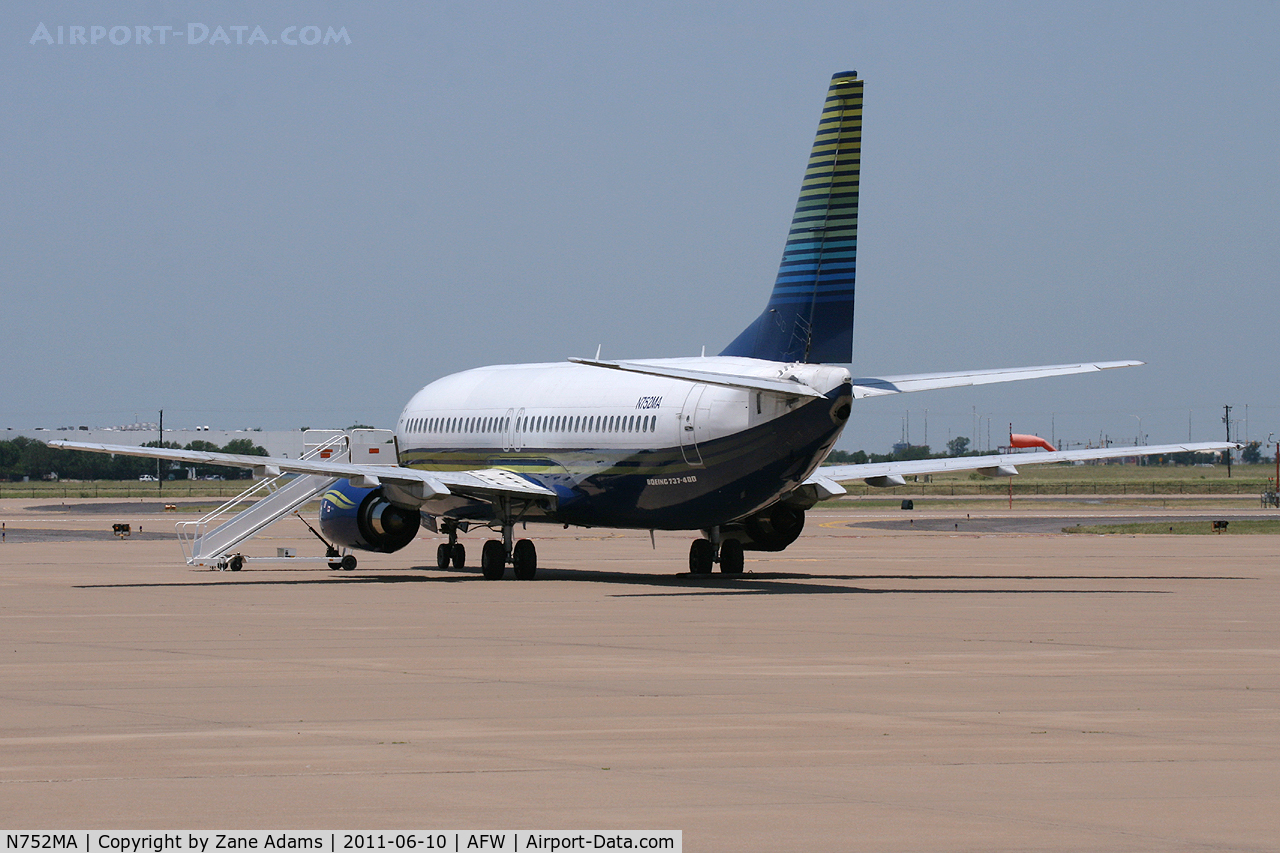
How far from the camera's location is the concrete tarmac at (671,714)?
9.45 meters

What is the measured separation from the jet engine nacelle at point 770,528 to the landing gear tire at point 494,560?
179 inches

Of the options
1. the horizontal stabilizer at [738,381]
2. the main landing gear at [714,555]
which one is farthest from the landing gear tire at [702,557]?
the horizontal stabilizer at [738,381]

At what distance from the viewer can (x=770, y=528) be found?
3406 centimetres

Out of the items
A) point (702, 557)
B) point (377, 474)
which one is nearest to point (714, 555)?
point (702, 557)

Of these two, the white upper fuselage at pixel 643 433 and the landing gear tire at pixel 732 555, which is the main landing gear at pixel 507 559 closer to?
the white upper fuselage at pixel 643 433

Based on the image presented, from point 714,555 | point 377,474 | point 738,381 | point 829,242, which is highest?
point 829,242

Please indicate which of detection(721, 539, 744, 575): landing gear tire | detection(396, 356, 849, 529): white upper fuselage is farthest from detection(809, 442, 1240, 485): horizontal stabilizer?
detection(396, 356, 849, 529): white upper fuselage

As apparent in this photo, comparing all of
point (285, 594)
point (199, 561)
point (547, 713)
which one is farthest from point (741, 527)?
point (547, 713)

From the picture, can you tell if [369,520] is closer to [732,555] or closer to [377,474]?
[377,474]

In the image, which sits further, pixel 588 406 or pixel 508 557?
pixel 508 557

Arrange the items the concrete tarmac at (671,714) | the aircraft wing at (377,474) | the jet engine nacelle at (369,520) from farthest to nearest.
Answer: the jet engine nacelle at (369,520) → the aircraft wing at (377,474) → the concrete tarmac at (671,714)

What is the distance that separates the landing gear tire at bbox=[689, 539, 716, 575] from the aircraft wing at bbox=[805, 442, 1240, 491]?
244 centimetres

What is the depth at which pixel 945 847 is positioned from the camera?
865cm

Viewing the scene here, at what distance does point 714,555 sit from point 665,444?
4.29m
